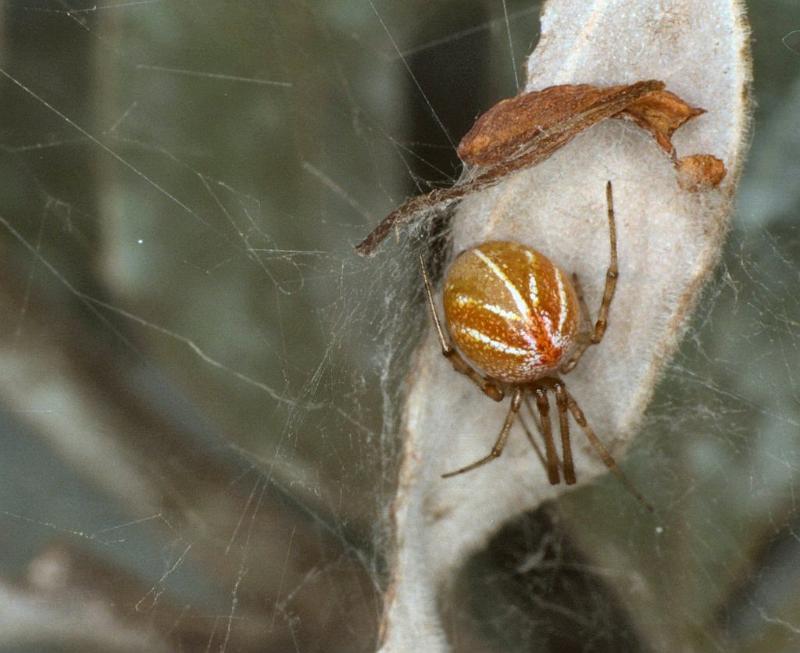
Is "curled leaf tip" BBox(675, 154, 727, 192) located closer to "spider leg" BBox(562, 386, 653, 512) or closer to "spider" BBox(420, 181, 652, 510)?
"spider" BBox(420, 181, 652, 510)

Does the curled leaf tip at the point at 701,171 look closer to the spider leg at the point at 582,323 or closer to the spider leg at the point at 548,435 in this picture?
the spider leg at the point at 582,323

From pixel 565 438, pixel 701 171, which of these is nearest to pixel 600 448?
pixel 565 438

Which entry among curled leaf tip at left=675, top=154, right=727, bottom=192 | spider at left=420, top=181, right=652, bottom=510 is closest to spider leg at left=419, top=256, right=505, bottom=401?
spider at left=420, top=181, right=652, bottom=510

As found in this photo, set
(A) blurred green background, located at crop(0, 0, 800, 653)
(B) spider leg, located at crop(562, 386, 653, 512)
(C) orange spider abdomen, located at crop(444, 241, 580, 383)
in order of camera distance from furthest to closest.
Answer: (B) spider leg, located at crop(562, 386, 653, 512)
(C) orange spider abdomen, located at crop(444, 241, 580, 383)
(A) blurred green background, located at crop(0, 0, 800, 653)

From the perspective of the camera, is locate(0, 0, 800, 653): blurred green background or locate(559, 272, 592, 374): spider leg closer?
locate(0, 0, 800, 653): blurred green background

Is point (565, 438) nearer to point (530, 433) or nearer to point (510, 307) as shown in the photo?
point (530, 433)

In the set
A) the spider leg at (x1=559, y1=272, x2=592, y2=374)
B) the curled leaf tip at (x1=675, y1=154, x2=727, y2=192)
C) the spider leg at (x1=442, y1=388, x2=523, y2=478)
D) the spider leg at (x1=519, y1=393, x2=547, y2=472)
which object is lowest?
the spider leg at (x1=519, y1=393, x2=547, y2=472)

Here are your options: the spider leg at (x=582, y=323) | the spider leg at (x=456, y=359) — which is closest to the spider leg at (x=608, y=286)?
the spider leg at (x=582, y=323)

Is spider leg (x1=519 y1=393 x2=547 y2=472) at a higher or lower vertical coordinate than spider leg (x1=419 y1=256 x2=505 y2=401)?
lower
